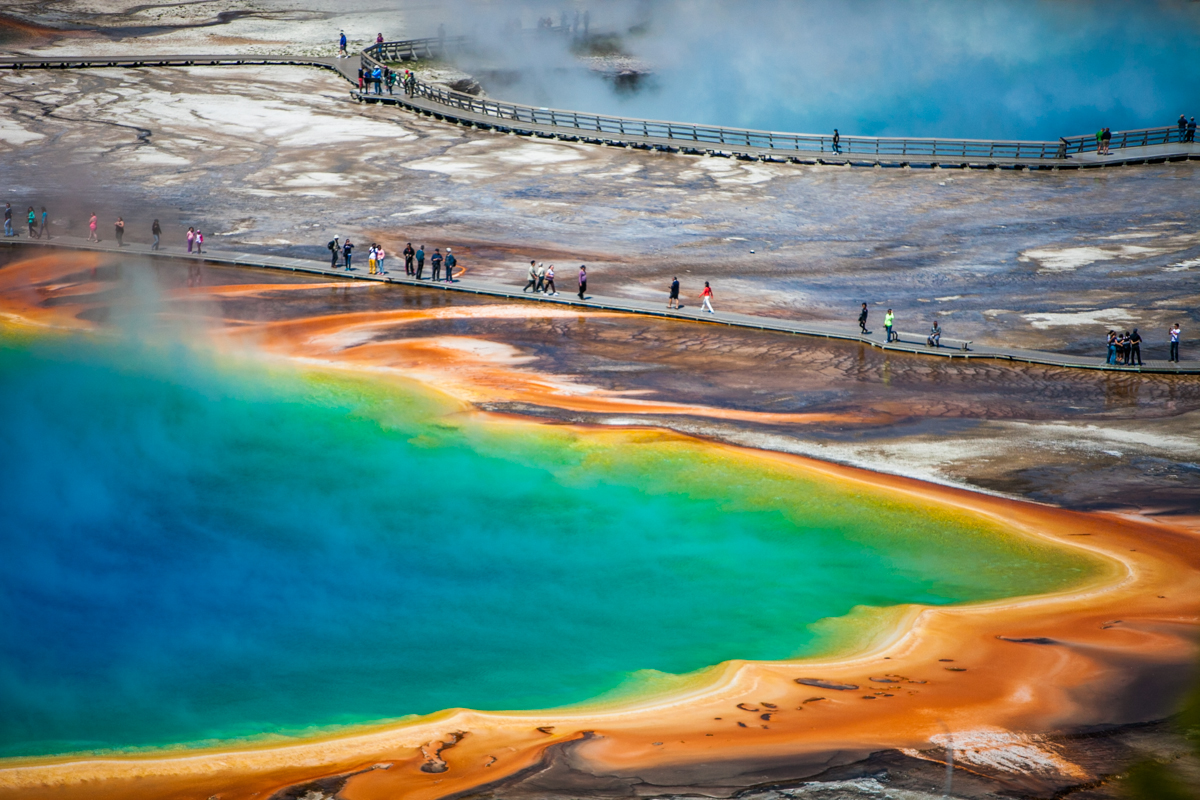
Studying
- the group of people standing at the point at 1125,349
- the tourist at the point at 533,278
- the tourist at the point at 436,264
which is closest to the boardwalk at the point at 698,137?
the tourist at the point at 436,264

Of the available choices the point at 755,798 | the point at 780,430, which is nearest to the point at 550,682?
the point at 755,798

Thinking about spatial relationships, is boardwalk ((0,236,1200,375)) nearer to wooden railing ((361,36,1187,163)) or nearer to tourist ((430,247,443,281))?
tourist ((430,247,443,281))

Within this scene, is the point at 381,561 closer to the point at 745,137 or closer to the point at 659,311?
the point at 659,311

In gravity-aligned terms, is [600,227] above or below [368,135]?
below

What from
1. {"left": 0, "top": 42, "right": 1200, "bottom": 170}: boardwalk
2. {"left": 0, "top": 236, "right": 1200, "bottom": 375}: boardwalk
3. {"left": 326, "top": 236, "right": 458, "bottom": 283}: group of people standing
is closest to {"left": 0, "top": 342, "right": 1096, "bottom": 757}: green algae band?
{"left": 0, "top": 236, "right": 1200, "bottom": 375}: boardwalk

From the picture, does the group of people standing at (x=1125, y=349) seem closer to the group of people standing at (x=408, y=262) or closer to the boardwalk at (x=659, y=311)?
the boardwalk at (x=659, y=311)

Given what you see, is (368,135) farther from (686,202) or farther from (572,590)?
(572,590)
